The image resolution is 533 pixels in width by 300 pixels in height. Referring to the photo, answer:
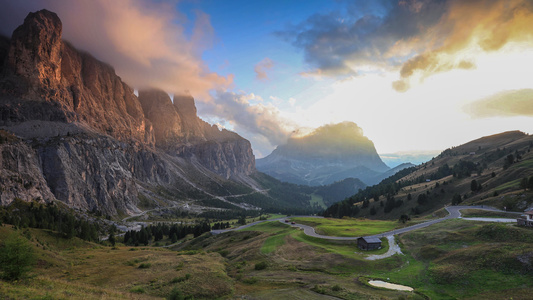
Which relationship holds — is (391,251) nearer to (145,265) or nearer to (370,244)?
(370,244)

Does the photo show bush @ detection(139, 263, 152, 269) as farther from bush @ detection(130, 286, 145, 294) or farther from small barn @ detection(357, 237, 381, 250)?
small barn @ detection(357, 237, 381, 250)

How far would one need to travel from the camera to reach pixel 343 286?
117ft

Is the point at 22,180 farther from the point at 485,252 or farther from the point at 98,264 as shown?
the point at 485,252

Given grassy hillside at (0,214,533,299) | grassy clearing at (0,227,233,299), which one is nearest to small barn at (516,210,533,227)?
grassy hillside at (0,214,533,299)

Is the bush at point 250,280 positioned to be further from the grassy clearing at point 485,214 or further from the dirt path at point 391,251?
the grassy clearing at point 485,214

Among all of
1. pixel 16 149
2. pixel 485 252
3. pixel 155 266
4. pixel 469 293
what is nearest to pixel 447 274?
pixel 469 293

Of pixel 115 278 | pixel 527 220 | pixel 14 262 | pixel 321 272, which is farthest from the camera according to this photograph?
pixel 527 220

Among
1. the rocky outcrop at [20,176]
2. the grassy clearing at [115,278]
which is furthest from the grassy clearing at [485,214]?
the rocky outcrop at [20,176]

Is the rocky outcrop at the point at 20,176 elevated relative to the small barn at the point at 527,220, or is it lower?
elevated

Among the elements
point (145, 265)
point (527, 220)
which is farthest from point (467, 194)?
point (145, 265)

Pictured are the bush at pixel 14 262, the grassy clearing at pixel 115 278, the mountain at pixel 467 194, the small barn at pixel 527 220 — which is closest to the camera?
the grassy clearing at pixel 115 278

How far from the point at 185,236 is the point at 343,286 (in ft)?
369

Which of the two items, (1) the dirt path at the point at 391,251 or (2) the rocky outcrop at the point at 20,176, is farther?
(2) the rocky outcrop at the point at 20,176

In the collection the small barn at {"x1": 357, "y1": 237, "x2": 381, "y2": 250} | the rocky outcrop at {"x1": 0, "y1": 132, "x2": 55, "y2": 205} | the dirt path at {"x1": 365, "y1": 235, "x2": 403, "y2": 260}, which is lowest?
the dirt path at {"x1": 365, "y1": 235, "x2": 403, "y2": 260}
